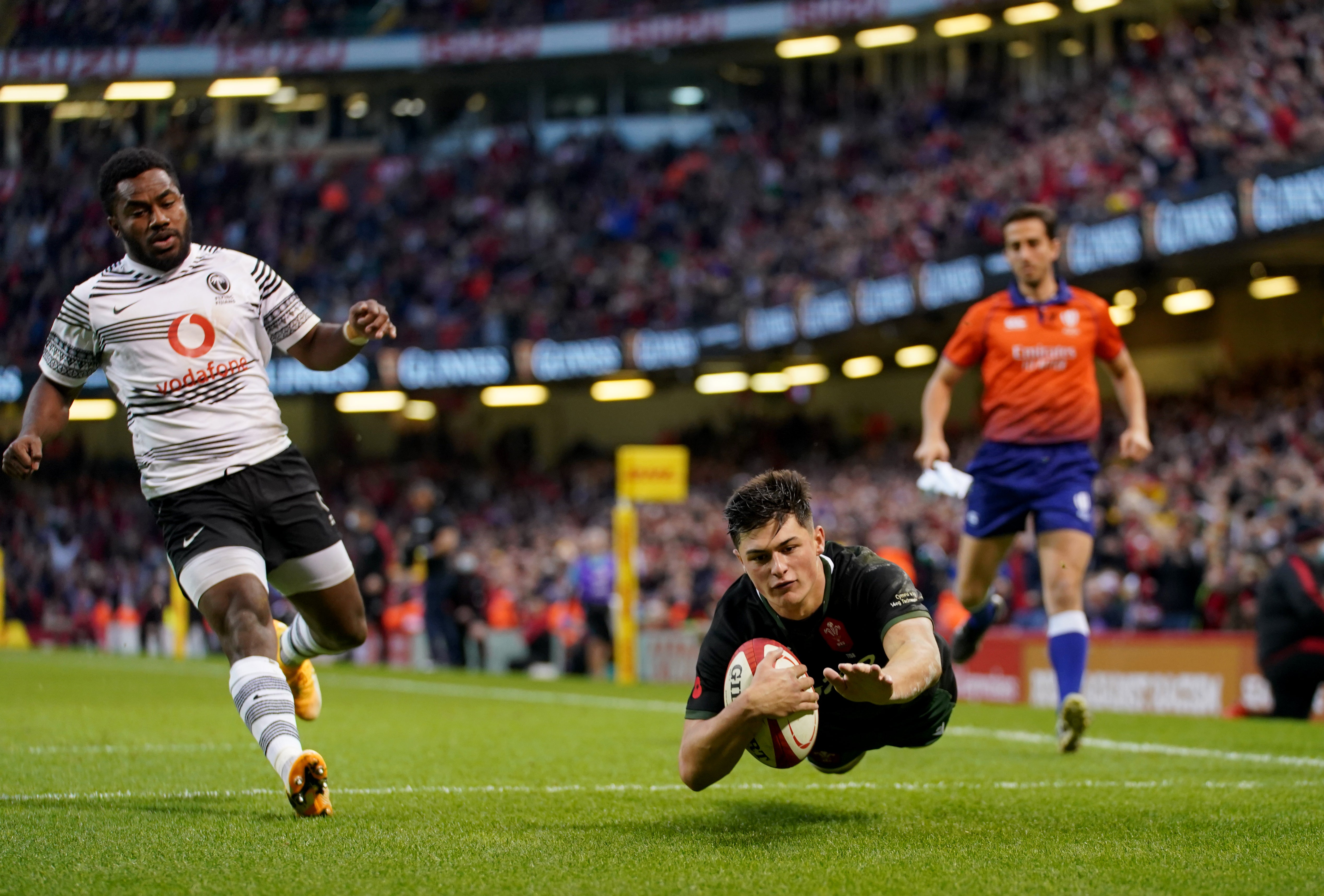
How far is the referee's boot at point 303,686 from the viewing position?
6406 mm

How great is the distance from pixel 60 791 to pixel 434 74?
31.3 meters

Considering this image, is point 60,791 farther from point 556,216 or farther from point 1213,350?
point 556,216

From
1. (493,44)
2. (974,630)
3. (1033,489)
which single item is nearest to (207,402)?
(1033,489)

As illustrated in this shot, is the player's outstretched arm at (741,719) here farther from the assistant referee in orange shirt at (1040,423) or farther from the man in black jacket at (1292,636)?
the man in black jacket at (1292,636)

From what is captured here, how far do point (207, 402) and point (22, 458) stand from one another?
0.64 metres

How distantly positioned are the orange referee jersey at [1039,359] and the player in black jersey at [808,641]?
2731 mm

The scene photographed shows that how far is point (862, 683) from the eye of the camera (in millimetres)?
4000

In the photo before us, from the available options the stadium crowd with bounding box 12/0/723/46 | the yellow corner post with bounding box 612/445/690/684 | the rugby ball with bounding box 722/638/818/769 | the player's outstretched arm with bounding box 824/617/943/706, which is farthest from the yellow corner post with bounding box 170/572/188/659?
the player's outstretched arm with bounding box 824/617/943/706

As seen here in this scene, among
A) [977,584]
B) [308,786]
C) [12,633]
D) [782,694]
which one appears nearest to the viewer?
[782,694]

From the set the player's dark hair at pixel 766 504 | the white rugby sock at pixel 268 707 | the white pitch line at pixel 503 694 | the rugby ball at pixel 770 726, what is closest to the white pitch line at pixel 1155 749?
the white pitch line at pixel 503 694

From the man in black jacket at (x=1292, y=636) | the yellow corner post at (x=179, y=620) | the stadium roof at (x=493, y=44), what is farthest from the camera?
the stadium roof at (x=493, y=44)

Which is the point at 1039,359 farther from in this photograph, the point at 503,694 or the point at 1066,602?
the point at 503,694

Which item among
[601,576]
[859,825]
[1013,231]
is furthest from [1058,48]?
[859,825]

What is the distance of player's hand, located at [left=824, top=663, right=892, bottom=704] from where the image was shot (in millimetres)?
3924
